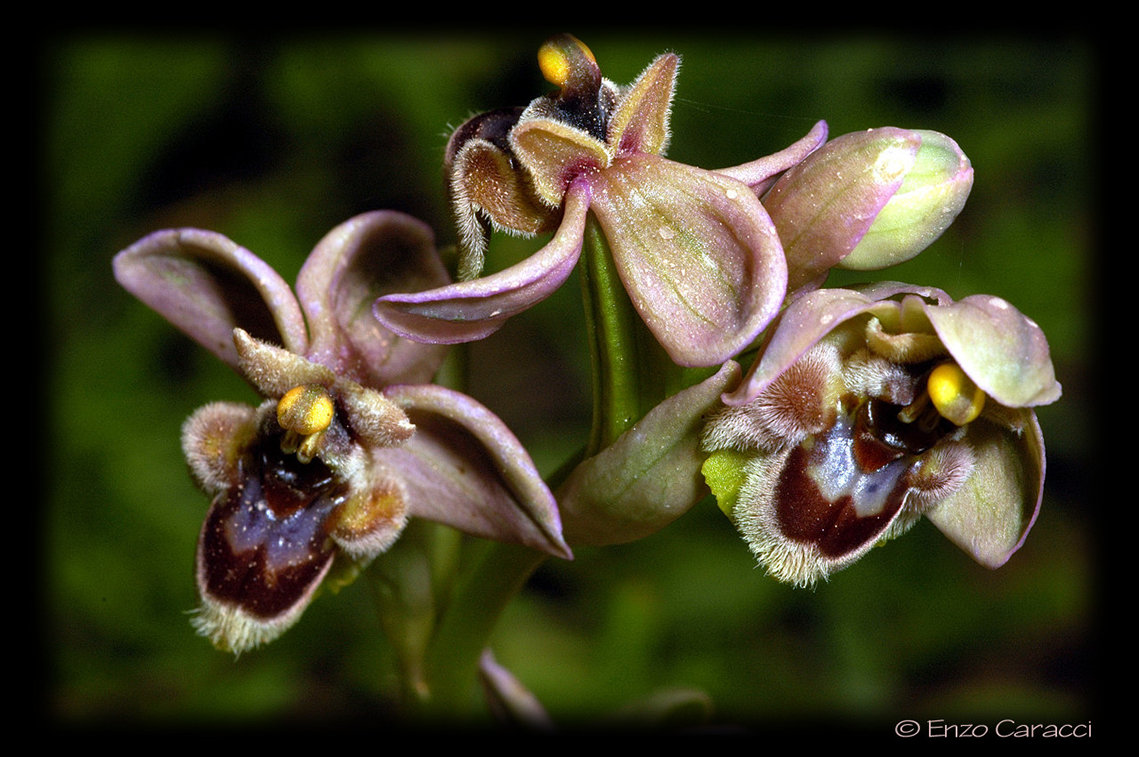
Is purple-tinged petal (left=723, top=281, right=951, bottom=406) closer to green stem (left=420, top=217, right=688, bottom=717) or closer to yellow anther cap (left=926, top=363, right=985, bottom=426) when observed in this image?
yellow anther cap (left=926, top=363, right=985, bottom=426)

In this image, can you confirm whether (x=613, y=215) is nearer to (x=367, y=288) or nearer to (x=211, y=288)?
(x=367, y=288)

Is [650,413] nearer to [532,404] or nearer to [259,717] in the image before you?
[259,717]

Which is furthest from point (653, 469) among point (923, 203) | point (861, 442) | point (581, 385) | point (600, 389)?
point (581, 385)

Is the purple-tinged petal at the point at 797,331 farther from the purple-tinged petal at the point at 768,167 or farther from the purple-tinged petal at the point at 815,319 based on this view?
the purple-tinged petal at the point at 768,167

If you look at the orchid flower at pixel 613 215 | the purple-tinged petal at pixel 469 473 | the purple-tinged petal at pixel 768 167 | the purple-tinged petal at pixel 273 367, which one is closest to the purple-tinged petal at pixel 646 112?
the orchid flower at pixel 613 215

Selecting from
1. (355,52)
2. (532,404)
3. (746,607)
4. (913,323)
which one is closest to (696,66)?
(355,52)

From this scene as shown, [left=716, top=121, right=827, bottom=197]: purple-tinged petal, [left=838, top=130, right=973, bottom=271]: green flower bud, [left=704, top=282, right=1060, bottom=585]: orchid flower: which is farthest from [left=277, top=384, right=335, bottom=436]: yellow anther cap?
[left=838, top=130, right=973, bottom=271]: green flower bud
